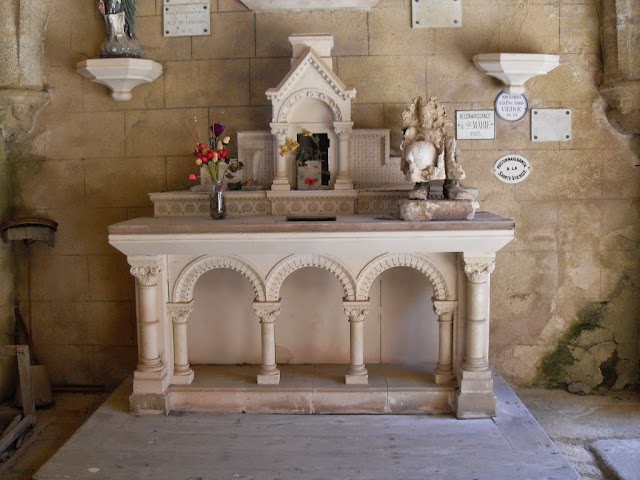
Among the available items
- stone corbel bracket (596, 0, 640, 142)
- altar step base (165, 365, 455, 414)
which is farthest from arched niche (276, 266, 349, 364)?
stone corbel bracket (596, 0, 640, 142)

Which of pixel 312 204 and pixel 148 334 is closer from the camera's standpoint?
pixel 148 334

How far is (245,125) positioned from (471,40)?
186cm

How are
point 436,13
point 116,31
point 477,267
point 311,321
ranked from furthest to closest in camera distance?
1. point 311,321
2. point 436,13
3. point 116,31
4. point 477,267

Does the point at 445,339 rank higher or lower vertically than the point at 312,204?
lower

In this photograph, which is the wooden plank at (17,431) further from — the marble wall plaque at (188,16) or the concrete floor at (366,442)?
the marble wall plaque at (188,16)

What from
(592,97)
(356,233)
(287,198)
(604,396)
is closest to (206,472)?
(356,233)

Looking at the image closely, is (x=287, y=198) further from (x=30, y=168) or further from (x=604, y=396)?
(x=604, y=396)

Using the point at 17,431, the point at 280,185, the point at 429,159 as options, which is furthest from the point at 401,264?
the point at 17,431

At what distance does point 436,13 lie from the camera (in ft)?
16.4

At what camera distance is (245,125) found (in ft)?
16.8

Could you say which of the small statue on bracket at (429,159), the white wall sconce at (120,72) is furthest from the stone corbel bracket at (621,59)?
the white wall sconce at (120,72)

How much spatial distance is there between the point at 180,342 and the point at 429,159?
2.14 m

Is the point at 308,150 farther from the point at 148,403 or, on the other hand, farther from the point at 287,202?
the point at 148,403

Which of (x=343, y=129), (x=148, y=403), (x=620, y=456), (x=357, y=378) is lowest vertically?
(x=620, y=456)
